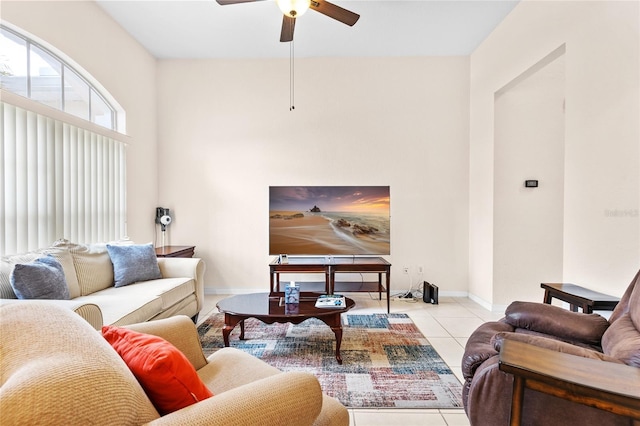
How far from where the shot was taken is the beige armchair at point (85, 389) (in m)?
0.68

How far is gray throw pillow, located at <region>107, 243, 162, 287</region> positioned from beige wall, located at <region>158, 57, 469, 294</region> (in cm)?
136

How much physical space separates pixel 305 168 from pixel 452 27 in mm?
2423

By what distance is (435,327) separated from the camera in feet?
11.4

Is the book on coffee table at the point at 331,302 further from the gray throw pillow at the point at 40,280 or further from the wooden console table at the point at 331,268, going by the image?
the gray throw pillow at the point at 40,280

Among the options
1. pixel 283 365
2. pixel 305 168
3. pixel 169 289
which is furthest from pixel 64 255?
pixel 305 168

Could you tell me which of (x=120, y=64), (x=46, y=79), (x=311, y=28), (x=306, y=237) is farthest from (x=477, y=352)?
(x=120, y=64)

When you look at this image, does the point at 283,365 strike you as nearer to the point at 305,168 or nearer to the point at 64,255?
the point at 64,255

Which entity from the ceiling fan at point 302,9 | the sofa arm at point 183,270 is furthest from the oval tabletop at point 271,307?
the ceiling fan at point 302,9

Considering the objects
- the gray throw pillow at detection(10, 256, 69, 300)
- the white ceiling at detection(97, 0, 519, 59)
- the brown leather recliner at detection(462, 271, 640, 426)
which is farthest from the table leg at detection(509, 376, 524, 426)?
the white ceiling at detection(97, 0, 519, 59)

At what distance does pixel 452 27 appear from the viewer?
3938mm

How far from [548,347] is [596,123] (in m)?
1.97

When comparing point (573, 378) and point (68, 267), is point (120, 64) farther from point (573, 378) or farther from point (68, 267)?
point (573, 378)

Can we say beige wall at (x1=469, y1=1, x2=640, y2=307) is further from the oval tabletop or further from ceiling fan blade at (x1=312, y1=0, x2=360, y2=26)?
the oval tabletop

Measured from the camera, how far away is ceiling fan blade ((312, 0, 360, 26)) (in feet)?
8.50
